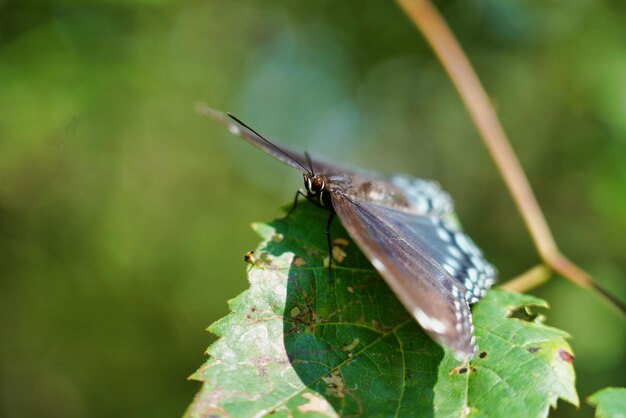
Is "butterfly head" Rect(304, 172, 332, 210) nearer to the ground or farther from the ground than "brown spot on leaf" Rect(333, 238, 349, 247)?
farther from the ground

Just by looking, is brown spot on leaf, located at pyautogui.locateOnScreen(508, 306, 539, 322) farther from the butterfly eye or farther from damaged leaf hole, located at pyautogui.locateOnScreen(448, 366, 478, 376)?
the butterfly eye

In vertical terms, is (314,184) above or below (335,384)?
above

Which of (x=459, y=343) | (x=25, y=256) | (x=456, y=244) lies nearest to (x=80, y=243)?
(x=25, y=256)

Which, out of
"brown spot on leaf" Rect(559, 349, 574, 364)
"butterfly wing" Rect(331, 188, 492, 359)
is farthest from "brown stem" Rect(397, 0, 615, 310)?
"brown spot on leaf" Rect(559, 349, 574, 364)

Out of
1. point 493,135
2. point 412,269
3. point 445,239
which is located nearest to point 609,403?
point 412,269

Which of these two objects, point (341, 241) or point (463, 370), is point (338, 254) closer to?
point (341, 241)

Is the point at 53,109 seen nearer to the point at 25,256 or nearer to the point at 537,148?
the point at 25,256
